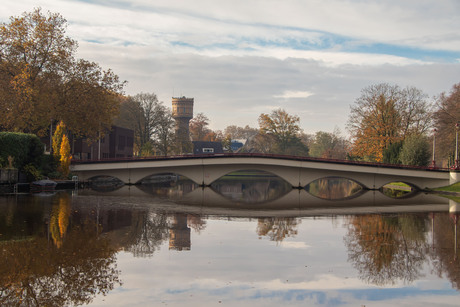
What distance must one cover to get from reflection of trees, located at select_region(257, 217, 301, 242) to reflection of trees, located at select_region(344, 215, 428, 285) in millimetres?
2568

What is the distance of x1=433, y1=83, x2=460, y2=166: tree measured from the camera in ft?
191

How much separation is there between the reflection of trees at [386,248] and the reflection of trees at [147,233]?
6.72 meters

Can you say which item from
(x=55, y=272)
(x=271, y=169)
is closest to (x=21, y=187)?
(x=271, y=169)

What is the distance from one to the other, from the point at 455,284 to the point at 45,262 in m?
10.9

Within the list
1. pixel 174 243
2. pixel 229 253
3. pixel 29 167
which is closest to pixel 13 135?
pixel 29 167

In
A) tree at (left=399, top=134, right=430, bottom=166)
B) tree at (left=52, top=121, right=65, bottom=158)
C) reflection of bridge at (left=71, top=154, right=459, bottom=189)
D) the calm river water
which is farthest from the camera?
tree at (left=399, top=134, right=430, bottom=166)

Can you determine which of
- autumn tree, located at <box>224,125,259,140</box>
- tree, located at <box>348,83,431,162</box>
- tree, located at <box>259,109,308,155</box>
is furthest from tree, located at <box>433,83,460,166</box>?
autumn tree, located at <box>224,125,259,140</box>

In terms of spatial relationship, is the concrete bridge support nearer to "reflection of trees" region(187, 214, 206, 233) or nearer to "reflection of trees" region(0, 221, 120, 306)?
"reflection of trees" region(187, 214, 206, 233)

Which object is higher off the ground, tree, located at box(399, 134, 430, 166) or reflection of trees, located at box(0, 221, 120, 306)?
tree, located at box(399, 134, 430, 166)

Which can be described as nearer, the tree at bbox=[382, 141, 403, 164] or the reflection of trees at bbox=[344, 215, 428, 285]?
the reflection of trees at bbox=[344, 215, 428, 285]

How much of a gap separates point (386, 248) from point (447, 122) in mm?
47654

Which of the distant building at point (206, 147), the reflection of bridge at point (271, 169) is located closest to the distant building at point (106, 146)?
the reflection of bridge at point (271, 169)

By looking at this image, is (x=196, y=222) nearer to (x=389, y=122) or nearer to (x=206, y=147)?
(x=389, y=122)

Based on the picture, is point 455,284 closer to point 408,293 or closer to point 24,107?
point 408,293
